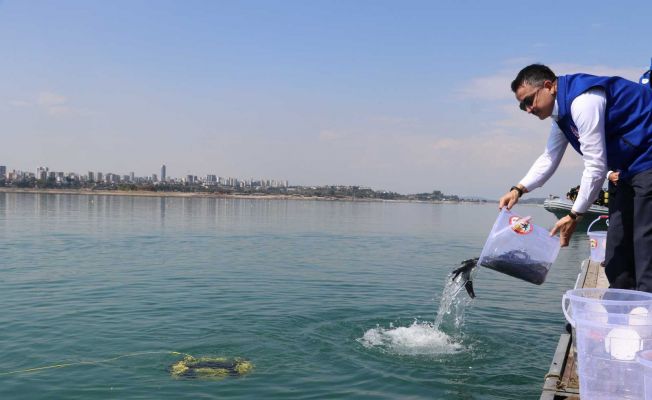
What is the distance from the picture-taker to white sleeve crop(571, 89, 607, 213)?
4.01 m

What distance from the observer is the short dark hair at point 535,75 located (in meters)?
4.29

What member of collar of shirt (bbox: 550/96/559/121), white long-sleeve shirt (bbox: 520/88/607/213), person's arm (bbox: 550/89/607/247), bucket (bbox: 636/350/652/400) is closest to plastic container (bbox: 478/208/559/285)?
white long-sleeve shirt (bbox: 520/88/607/213)

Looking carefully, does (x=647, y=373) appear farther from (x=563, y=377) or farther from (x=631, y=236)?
(x=563, y=377)

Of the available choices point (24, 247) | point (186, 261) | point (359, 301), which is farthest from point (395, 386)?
point (24, 247)

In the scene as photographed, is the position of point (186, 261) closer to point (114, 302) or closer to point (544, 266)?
point (114, 302)

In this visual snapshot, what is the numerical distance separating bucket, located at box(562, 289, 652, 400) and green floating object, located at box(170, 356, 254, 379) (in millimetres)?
4684

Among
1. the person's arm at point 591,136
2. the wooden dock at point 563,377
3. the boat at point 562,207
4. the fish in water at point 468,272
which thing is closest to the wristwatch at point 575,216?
the person's arm at point 591,136

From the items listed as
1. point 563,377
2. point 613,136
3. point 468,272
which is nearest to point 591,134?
point 613,136

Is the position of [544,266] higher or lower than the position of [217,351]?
higher

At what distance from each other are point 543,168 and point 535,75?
1119 millimetres

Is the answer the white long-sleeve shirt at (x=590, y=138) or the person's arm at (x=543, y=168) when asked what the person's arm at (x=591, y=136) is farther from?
the person's arm at (x=543, y=168)

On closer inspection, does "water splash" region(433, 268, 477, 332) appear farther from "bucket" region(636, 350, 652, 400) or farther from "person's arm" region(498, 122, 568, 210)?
"bucket" region(636, 350, 652, 400)

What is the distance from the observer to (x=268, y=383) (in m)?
7.07

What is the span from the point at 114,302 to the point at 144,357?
450cm
